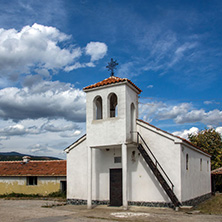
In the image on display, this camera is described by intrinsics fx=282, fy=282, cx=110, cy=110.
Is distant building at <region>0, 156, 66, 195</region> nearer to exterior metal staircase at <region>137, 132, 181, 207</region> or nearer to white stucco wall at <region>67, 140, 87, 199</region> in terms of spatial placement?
white stucco wall at <region>67, 140, 87, 199</region>

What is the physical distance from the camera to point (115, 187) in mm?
18891

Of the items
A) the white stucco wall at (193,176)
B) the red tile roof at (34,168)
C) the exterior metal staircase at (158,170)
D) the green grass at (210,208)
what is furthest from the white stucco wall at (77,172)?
the green grass at (210,208)

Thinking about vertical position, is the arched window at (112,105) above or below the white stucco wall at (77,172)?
above

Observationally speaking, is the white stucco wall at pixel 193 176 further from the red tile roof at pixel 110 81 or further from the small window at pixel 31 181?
the small window at pixel 31 181

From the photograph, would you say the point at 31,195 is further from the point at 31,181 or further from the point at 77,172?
the point at 77,172

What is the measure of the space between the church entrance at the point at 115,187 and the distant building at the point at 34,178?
10029 millimetres

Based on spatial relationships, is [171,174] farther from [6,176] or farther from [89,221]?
[6,176]

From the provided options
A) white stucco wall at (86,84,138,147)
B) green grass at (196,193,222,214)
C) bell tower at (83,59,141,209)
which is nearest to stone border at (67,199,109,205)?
bell tower at (83,59,141,209)

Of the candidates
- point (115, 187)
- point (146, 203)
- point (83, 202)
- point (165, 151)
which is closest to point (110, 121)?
point (165, 151)

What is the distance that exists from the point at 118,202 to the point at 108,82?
791cm

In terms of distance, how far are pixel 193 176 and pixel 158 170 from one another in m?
4.26

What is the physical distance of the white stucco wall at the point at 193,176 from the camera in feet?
58.2

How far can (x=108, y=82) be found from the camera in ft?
60.3

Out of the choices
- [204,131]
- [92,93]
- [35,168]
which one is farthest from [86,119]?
[204,131]
